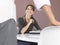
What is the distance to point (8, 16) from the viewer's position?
2.58 feet

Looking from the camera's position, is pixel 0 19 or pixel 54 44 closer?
pixel 54 44

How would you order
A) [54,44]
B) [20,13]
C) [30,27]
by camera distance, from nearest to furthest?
[54,44], [30,27], [20,13]

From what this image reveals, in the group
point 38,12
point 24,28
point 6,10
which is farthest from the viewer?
point 38,12

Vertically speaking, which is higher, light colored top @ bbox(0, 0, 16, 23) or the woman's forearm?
light colored top @ bbox(0, 0, 16, 23)

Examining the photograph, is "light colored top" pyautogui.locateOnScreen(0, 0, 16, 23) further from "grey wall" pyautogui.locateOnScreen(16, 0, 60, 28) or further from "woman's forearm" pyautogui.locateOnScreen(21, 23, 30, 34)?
"grey wall" pyautogui.locateOnScreen(16, 0, 60, 28)

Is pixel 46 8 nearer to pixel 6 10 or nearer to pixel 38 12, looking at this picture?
pixel 6 10

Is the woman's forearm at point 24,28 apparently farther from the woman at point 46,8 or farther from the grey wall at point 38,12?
the woman at point 46,8

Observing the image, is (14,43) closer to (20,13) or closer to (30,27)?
(30,27)

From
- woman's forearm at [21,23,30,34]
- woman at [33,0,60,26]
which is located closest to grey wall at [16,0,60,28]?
woman's forearm at [21,23,30,34]

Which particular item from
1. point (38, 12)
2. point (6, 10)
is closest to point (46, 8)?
point (6, 10)

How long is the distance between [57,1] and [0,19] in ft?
10.7

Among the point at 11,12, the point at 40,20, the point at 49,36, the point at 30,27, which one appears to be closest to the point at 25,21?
the point at 30,27

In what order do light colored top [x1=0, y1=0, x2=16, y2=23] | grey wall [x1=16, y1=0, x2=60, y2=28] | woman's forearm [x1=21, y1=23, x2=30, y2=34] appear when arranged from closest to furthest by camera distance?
light colored top [x1=0, y1=0, x2=16, y2=23]
woman's forearm [x1=21, y1=23, x2=30, y2=34]
grey wall [x1=16, y1=0, x2=60, y2=28]

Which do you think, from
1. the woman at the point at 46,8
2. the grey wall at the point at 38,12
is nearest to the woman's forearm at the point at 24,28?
the grey wall at the point at 38,12
